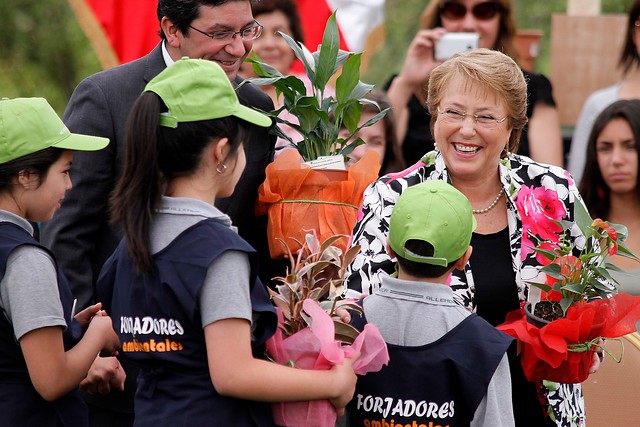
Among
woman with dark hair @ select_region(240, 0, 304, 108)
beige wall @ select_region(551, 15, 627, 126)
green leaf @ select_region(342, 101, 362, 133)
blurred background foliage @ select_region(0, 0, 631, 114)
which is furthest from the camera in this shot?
blurred background foliage @ select_region(0, 0, 631, 114)

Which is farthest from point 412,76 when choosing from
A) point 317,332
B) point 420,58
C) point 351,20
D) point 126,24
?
point 317,332

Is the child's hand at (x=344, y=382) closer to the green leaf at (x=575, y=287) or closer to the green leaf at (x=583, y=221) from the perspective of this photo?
the green leaf at (x=575, y=287)

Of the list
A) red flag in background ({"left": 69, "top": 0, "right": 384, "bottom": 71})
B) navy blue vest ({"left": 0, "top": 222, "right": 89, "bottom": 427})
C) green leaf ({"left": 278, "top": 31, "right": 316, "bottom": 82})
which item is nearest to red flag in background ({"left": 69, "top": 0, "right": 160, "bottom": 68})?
red flag in background ({"left": 69, "top": 0, "right": 384, "bottom": 71})

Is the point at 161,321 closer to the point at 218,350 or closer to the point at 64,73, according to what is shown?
the point at 218,350

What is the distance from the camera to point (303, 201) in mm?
3266

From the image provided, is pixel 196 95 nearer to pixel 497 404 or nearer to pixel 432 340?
pixel 432 340

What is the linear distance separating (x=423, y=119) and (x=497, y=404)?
2.97 meters

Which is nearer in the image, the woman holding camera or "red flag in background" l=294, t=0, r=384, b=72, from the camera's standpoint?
the woman holding camera

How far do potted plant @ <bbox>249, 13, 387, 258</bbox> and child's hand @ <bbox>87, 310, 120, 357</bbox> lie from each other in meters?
0.58

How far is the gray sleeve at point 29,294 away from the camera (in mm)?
2752

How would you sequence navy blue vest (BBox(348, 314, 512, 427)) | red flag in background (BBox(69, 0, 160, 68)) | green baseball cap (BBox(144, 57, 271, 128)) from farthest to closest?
1. red flag in background (BBox(69, 0, 160, 68))
2. navy blue vest (BBox(348, 314, 512, 427))
3. green baseball cap (BBox(144, 57, 271, 128))

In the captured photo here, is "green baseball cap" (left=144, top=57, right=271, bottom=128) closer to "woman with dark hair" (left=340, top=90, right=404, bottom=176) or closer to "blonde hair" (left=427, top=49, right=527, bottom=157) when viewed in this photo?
"blonde hair" (left=427, top=49, right=527, bottom=157)

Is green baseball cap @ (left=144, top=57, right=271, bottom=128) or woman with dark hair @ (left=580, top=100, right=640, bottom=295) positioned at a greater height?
green baseball cap @ (left=144, top=57, right=271, bottom=128)

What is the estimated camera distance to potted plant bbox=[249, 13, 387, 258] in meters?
3.27
